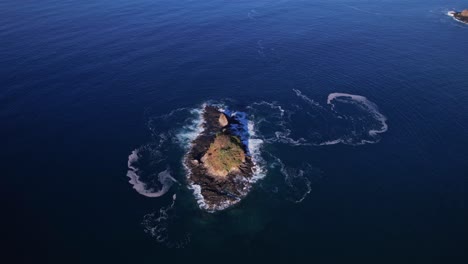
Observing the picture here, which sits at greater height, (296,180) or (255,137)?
(255,137)

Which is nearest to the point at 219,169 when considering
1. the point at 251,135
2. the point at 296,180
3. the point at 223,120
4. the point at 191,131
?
the point at 251,135

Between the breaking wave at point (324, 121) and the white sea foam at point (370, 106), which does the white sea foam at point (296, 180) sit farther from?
the white sea foam at point (370, 106)

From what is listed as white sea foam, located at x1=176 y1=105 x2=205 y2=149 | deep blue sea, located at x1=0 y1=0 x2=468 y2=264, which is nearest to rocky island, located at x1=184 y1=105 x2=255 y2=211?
white sea foam, located at x1=176 y1=105 x2=205 y2=149

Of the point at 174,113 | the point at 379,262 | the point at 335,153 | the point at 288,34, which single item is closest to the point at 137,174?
the point at 174,113

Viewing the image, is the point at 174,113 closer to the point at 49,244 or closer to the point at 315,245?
the point at 49,244

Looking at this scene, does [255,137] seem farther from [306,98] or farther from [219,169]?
[306,98]

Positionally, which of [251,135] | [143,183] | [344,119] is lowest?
[143,183]
